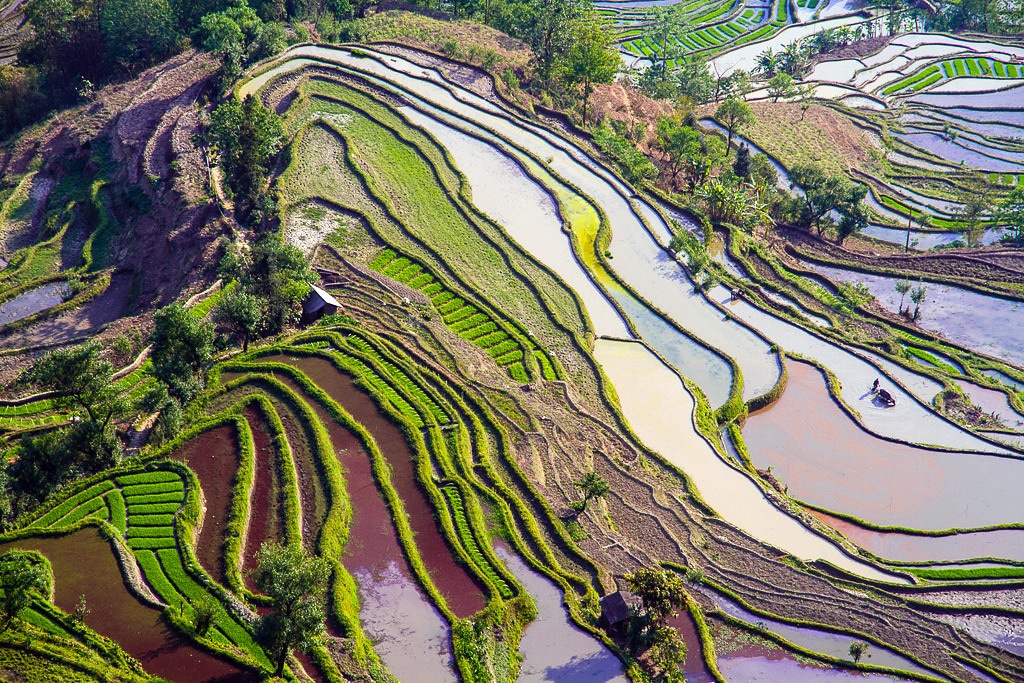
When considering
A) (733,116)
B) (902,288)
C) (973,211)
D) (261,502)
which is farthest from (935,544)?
(733,116)

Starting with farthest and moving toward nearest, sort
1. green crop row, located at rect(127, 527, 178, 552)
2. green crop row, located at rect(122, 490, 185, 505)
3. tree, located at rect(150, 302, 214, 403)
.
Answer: tree, located at rect(150, 302, 214, 403) < green crop row, located at rect(122, 490, 185, 505) < green crop row, located at rect(127, 527, 178, 552)

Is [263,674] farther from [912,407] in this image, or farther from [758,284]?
[758,284]

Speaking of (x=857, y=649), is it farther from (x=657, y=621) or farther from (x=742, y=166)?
(x=742, y=166)

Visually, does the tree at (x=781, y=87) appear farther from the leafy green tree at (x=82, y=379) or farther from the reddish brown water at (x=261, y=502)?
the leafy green tree at (x=82, y=379)

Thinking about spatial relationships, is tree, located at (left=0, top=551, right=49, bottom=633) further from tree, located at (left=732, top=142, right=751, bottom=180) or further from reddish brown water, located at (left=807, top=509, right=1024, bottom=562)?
tree, located at (left=732, top=142, right=751, bottom=180)

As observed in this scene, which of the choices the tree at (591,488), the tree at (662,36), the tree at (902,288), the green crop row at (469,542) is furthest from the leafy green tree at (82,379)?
the tree at (662,36)

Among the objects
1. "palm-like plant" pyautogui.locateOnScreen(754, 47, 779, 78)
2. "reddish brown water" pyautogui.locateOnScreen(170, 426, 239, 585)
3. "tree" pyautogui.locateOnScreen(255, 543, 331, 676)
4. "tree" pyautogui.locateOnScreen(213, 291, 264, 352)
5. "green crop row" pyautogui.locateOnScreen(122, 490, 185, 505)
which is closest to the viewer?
"tree" pyautogui.locateOnScreen(255, 543, 331, 676)

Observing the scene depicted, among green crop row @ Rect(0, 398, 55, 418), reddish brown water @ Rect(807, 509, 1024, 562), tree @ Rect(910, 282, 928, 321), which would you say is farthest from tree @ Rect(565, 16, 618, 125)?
green crop row @ Rect(0, 398, 55, 418)

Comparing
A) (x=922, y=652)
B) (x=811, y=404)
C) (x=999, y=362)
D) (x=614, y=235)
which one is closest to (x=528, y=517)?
(x=922, y=652)
